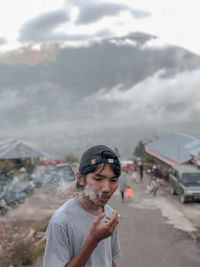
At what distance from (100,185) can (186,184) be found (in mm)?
11960

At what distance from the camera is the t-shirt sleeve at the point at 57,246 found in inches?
54.9

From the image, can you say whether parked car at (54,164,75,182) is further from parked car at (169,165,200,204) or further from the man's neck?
parked car at (169,165,200,204)

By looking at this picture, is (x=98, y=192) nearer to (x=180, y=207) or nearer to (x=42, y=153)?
(x=180, y=207)

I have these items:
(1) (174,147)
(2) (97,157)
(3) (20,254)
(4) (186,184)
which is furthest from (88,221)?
(1) (174,147)

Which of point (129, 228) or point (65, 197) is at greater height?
point (65, 197)

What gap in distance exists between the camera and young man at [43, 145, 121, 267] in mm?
1371

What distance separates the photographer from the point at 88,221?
1.49 meters

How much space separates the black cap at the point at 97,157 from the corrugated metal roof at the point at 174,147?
689 inches

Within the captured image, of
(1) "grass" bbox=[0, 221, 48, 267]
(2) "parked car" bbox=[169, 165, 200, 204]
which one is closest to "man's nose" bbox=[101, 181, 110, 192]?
(1) "grass" bbox=[0, 221, 48, 267]

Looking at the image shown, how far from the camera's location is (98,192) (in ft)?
4.96

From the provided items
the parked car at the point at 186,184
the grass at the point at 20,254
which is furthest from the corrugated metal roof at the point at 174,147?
the grass at the point at 20,254

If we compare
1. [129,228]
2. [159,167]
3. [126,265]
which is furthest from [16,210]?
[159,167]

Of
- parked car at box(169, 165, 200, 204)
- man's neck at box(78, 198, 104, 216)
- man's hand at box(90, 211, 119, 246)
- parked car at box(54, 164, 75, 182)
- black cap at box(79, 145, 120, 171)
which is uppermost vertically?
black cap at box(79, 145, 120, 171)

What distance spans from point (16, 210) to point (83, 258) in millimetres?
9577
